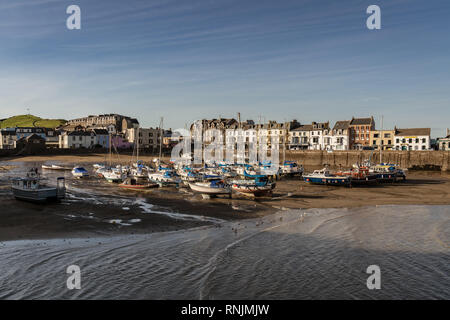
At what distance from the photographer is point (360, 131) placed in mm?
98625

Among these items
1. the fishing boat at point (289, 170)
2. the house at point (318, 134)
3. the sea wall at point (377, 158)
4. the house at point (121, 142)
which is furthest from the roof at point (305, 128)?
the house at point (121, 142)

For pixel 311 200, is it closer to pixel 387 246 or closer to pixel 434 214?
pixel 434 214

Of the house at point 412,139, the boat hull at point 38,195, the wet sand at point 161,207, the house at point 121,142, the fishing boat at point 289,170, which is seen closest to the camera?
the wet sand at point 161,207

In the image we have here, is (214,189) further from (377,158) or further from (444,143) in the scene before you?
(444,143)

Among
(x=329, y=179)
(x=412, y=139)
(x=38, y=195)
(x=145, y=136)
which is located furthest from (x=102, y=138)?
(x=38, y=195)

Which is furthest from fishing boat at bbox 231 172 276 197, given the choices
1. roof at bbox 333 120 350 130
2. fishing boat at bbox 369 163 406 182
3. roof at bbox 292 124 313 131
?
roof at bbox 292 124 313 131

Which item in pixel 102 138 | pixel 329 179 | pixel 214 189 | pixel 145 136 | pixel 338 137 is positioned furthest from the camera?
pixel 145 136

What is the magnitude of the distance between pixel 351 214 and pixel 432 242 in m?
8.31

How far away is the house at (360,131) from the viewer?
97.5 meters

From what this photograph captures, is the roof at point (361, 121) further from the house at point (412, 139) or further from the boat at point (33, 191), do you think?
the boat at point (33, 191)

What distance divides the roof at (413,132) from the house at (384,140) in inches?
66.9

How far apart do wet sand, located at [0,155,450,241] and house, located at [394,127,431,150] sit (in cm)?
4891

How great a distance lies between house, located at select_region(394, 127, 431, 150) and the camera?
291 ft

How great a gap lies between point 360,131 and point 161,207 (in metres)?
82.8
